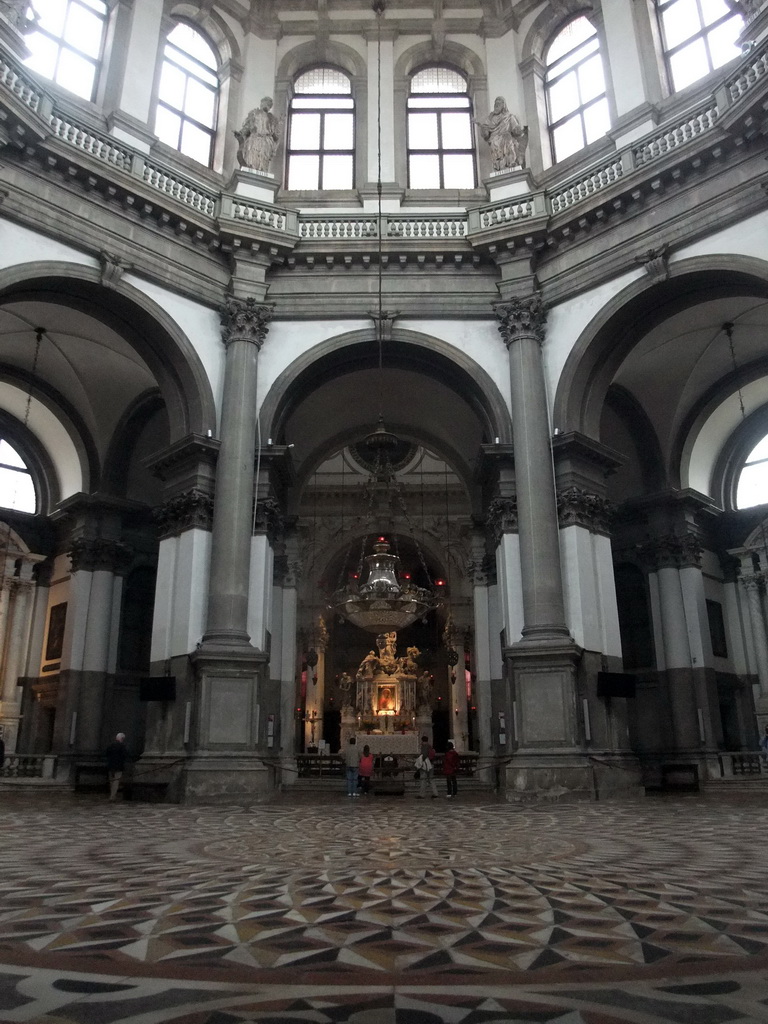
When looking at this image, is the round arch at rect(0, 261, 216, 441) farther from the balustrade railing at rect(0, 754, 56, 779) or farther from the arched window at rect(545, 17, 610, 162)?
the arched window at rect(545, 17, 610, 162)

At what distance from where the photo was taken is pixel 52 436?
68.5ft

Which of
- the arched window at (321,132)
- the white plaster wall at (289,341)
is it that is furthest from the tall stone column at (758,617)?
the arched window at (321,132)

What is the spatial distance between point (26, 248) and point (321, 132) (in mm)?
9242

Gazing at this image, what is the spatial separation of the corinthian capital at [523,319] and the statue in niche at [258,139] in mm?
6451

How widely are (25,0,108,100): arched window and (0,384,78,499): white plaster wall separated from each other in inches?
289

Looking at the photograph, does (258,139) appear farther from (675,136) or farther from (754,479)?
(754,479)

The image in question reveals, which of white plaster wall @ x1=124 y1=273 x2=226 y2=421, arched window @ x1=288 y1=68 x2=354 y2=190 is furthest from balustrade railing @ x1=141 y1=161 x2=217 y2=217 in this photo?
arched window @ x1=288 y1=68 x2=354 y2=190

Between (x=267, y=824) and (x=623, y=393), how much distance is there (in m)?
13.6

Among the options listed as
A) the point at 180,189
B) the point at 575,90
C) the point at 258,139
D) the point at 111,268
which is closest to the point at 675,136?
the point at 575,90

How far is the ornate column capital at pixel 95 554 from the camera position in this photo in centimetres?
1911

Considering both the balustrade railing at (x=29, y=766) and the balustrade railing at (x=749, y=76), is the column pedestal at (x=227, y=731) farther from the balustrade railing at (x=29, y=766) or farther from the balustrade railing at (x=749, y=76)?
the balustrade railing at (x=749, y=76)

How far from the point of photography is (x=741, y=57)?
43.8ft

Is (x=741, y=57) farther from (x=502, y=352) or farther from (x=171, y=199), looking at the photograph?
(x=171, y=199)

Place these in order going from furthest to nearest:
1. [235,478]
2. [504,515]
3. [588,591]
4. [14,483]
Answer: [14,483] → [504,515] → [235,478] → [588,591]
